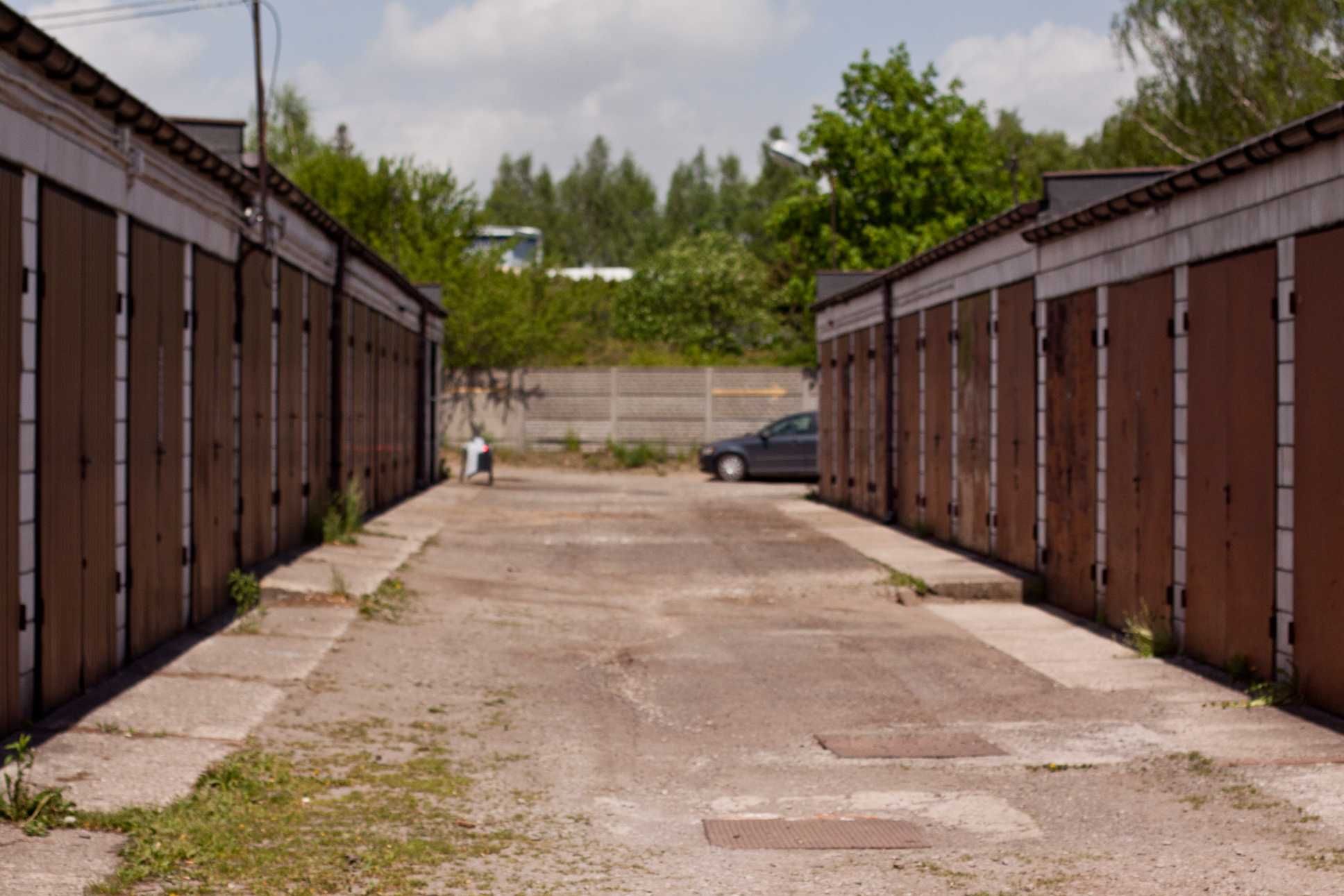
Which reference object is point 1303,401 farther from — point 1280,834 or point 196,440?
point 196,440

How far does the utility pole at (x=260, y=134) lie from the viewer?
12688mm

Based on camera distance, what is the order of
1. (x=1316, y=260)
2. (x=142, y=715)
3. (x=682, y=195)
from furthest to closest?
(x=682, y=195) → (x=1316, y=260) → (x=142, y=715)

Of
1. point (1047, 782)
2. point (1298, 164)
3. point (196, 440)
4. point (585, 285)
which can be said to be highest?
point (585, 285)

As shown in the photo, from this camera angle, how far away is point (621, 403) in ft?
118

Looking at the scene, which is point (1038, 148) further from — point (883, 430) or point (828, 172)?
point (883, 430)

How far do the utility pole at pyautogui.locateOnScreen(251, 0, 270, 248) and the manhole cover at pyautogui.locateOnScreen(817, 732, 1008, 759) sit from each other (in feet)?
22.8

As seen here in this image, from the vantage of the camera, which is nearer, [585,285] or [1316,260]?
[1316,260]

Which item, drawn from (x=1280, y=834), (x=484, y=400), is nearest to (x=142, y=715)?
(x=1280, y=834)

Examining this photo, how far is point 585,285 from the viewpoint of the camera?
2159 inches

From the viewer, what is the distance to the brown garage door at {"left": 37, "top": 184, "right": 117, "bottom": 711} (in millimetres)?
7820

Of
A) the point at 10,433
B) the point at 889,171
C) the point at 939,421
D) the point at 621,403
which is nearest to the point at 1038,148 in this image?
the point at 889,171

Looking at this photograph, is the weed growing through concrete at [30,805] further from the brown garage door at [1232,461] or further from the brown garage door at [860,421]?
the brown garage door at [860,421]

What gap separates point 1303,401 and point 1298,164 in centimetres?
140

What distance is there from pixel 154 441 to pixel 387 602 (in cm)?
336
